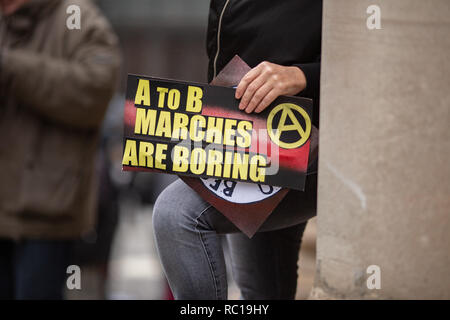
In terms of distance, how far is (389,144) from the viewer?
2.54 metres

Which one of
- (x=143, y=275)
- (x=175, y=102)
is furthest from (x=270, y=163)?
(x=143, y=275)

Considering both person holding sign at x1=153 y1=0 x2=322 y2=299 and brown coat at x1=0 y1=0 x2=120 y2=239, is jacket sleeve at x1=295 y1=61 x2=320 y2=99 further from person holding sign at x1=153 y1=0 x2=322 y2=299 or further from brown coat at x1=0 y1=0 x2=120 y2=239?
brown coat at x1=0 y1=0 x2=120 y2=239

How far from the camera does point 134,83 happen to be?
2.52 m

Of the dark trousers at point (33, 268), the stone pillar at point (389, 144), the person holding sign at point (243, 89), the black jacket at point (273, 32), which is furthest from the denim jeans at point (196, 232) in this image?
the dark trousers at point (33, 268)

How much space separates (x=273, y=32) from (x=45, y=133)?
1638mm

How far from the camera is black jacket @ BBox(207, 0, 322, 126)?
256 centimetres

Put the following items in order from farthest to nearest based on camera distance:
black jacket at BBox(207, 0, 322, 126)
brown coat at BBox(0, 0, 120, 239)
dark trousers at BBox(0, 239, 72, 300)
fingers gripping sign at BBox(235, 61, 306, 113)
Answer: brown coat at BBox(0, 0, 120, 239) < dark trousers at BBox(0, 239, 72, 300) < black jacket at BBox(207, 0, 322, 126) < fingers gripping sign at BBox(235, 61, 306, 113)

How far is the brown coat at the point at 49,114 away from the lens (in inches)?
148

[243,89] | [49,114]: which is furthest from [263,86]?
[49,114]

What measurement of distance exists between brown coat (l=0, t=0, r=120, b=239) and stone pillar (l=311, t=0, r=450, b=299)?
1607 mm

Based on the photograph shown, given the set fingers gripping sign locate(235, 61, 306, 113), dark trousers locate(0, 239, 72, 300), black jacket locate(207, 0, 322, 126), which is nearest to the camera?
fingers gripping sign locate(235, 61, 306, 113)

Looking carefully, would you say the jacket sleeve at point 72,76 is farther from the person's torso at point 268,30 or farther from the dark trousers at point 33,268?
the person's torso at point 268,30

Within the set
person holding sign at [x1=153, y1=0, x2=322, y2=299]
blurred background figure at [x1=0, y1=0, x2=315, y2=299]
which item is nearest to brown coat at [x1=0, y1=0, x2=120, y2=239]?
blurred background figure at [x1=0, y1=0, x2=315, y2=299]

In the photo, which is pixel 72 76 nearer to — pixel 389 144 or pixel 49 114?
pixel 49 114
